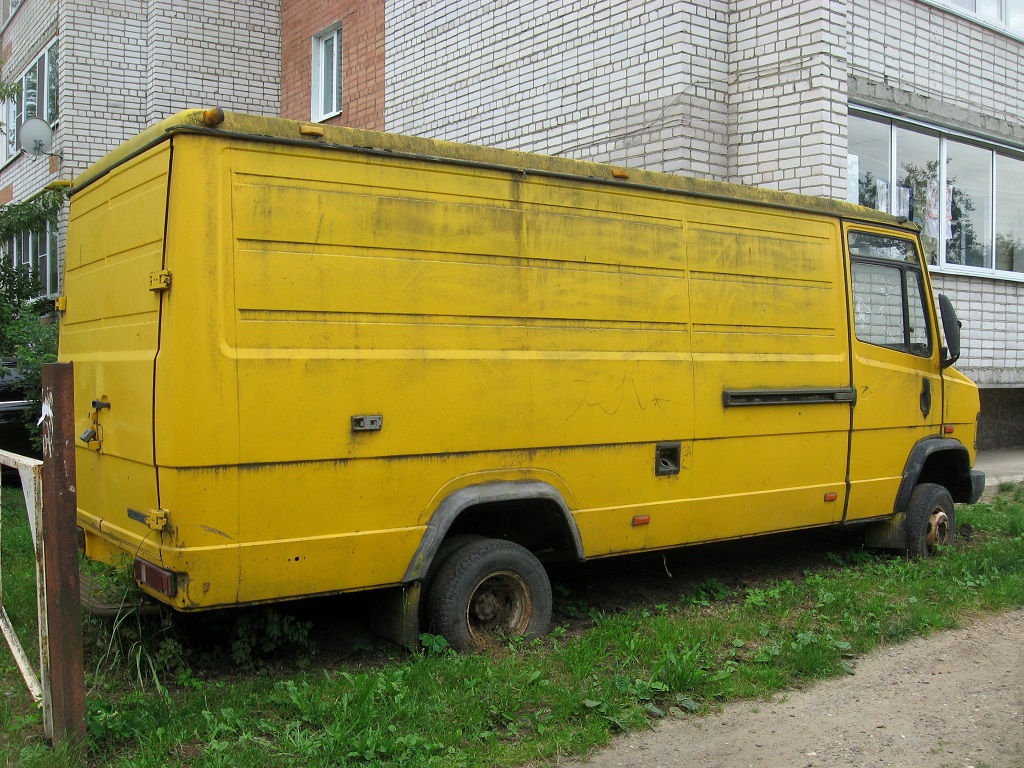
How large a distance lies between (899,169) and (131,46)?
36.6ft

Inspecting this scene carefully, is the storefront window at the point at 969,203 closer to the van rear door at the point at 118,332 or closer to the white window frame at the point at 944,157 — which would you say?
the white window frame at the point at 944,157

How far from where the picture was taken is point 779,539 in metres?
7.62

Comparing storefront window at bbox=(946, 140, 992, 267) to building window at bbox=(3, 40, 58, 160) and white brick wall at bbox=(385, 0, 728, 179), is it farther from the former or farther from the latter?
building window at bbox=(3, 40, 58, 160)

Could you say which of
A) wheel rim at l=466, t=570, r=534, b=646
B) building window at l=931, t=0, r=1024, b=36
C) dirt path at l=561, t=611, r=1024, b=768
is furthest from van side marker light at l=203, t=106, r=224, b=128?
building window at l=931, t=0, r=1024, b=36

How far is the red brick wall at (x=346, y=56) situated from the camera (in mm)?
13781

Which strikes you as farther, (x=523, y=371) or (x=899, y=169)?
(x=899, y=169)

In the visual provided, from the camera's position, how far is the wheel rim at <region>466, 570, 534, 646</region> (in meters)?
4.80

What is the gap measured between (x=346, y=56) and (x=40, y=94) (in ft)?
18.0

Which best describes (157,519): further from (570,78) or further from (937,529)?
(570,78)

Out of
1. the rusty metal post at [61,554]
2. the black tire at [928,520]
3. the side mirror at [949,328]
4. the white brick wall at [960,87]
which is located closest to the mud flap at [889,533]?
the black tire at [928,520]

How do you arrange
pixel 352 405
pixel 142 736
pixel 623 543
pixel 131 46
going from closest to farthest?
pixel 142 736 < pixel 352 405 < pixel 623 543 < pixel 131 46

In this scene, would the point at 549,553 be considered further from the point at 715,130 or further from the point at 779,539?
the point at 715,130

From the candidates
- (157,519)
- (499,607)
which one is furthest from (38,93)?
(499,607)

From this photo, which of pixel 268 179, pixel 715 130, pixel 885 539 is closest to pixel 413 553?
pixel 268 179
